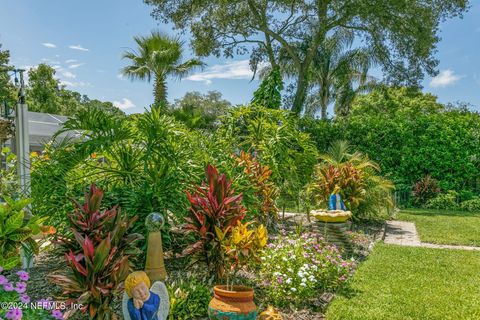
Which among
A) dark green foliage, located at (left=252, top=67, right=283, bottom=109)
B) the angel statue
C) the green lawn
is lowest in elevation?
the green lawn

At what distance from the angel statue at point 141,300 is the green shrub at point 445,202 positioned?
1225 centimetres

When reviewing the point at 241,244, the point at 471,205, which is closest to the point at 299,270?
the point at 241,244

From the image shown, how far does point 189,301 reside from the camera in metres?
3.56

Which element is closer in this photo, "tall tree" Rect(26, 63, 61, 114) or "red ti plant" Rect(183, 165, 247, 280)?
"red ti plant" Rect(183, 165, 247, 280)

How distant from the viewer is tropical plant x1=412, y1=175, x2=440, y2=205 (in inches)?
517

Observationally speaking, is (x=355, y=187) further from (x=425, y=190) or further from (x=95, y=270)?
(x=95, y=270)

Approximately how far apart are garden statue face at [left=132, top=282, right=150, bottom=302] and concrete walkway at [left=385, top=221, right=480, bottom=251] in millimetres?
6031

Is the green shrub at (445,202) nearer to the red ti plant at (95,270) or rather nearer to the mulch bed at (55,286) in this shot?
the mulch bed at (55,286)

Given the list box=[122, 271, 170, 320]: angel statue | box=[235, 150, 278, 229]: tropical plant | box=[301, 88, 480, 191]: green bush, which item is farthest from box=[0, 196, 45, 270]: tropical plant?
A: box=[301, 88, 480, 191]: green bush

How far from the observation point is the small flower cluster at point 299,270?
159 inches

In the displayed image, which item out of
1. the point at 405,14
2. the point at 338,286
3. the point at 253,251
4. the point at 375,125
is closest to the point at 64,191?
the point at 253,251

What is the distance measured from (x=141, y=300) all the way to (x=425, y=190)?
12417 millimetres

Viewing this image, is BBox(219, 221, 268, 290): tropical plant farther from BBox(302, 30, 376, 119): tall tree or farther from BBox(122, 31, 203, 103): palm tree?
BBox(302, 30, 376, 119): tall tree

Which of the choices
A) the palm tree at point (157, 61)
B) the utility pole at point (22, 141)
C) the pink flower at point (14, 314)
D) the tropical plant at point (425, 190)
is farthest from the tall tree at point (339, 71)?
the pink flower at point (14, 314)
